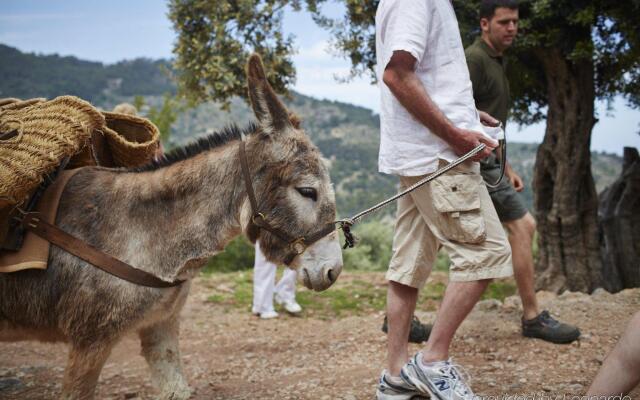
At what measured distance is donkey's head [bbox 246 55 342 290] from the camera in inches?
110

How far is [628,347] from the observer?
210cm

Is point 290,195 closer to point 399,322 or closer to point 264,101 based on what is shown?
point 264,101

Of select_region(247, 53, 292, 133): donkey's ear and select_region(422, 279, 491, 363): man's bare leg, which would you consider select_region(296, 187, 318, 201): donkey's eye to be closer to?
select_region(247, 53, 292, 133): donkey's ear

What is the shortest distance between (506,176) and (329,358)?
2156 millimetres

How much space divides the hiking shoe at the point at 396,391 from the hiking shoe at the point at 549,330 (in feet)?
5.74

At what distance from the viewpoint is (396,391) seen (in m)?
3.18

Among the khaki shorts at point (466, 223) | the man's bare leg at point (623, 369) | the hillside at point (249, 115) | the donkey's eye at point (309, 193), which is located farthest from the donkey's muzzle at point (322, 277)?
the hillside at point (249, 115)

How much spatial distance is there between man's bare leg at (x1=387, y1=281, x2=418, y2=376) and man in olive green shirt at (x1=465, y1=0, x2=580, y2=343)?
1.37 meters

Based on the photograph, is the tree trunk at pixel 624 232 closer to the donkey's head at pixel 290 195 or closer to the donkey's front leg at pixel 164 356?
the donkey's head at pixel 290 195

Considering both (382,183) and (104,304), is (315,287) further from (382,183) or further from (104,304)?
(382,183)

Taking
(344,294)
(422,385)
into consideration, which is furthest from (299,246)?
(344,294)

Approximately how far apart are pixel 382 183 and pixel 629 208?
1817 cm

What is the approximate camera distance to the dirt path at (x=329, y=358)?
3.83 metres

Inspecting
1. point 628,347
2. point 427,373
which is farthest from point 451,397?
point 628,347
